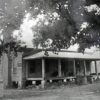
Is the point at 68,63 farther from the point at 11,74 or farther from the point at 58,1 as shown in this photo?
the point at 58,1

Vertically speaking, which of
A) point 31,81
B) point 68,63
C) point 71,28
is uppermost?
point 71,28

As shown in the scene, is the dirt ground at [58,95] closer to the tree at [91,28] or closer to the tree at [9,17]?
the tree at [91,28]

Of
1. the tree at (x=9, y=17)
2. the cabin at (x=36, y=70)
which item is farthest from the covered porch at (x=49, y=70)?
the tree at (x=9, y=17)

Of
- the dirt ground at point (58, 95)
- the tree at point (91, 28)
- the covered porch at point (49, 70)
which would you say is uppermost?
the tree at point (91, 28)

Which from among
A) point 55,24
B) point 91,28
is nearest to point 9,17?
point 55,24

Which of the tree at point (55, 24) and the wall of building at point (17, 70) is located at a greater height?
the tree at point (55, 24)

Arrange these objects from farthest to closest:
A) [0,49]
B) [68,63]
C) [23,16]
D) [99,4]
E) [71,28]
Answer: [68,63] → [0,49] → [23,16] → [71,28] → [99,4]

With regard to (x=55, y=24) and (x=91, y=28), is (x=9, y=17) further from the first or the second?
(x=91, y=28)

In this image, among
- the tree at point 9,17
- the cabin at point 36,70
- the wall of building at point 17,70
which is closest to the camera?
the tree at point 9,17

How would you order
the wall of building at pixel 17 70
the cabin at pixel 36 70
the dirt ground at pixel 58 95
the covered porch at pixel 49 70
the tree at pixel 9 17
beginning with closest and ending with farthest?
the dirt ground at pixel 58 95
the tree at pixel 9 17
the covered porch at pixel 49 70
the cabin at pixel 36 70
the wall of building at pixel 17 70

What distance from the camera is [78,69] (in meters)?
33.2

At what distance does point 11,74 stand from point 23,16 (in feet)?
37.2

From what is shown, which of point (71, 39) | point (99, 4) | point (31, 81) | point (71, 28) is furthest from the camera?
point (31, 81)

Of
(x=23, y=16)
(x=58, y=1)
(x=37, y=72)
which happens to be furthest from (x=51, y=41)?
(x=37, y=72)
